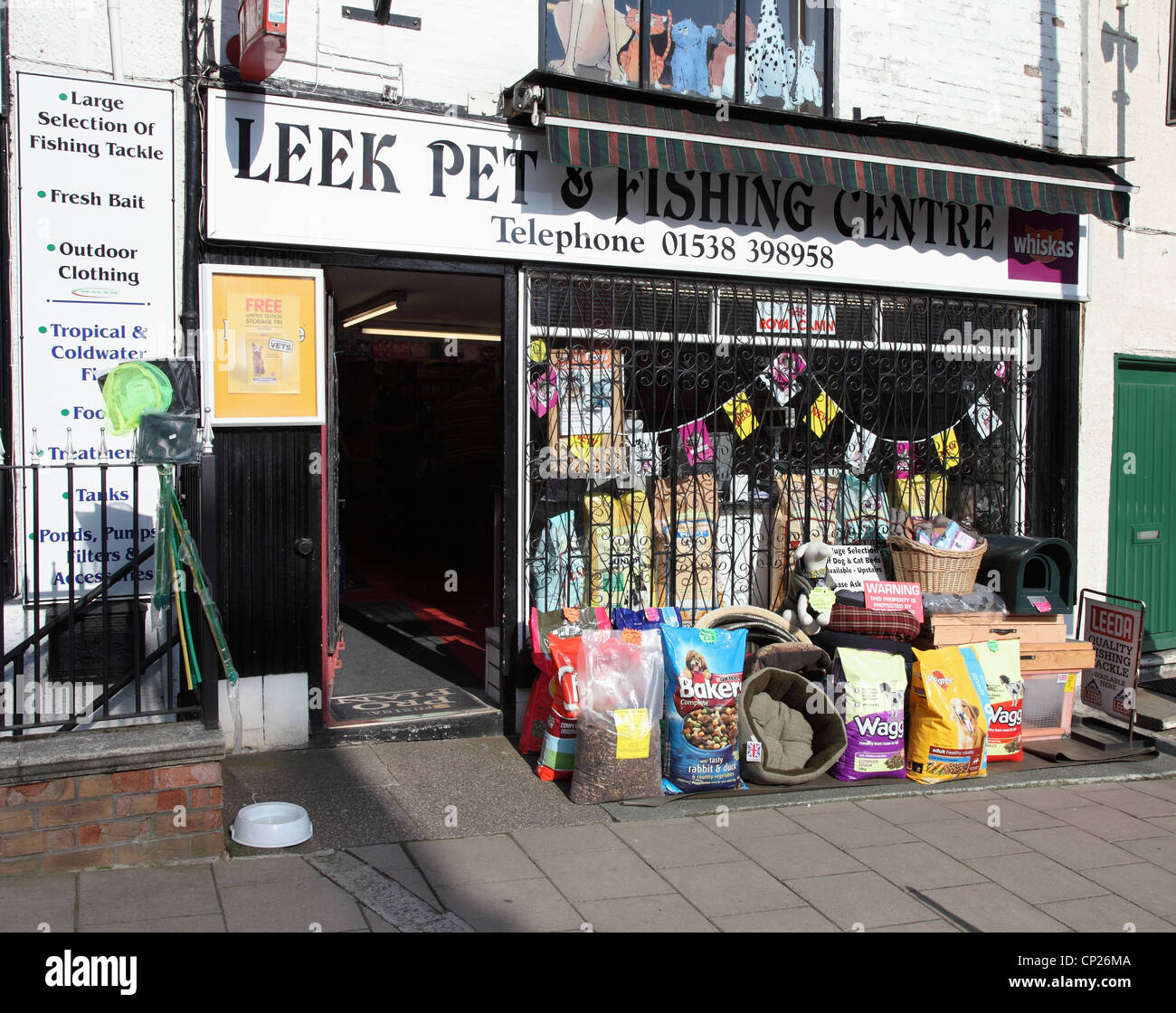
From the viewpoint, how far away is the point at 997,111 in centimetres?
765

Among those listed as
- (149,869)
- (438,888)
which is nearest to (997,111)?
(438,888)

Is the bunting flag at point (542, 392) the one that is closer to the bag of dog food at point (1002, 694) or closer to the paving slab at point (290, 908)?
the bag of dog food at point (1002, 694)

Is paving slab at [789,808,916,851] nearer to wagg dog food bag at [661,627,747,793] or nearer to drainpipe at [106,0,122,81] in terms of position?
wagg dog food bag at [661,627,747,793]

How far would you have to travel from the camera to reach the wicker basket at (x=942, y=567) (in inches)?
257

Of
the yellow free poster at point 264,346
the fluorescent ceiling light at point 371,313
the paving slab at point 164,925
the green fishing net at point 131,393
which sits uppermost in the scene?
the fluorescent ceiling light at point 371,313

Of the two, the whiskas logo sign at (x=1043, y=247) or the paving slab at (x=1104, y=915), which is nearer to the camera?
the paving slab at (x=1104, y=915)

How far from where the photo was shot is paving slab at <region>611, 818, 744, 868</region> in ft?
15.4

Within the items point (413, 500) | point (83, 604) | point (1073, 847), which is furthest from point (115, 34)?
point (413, 500)

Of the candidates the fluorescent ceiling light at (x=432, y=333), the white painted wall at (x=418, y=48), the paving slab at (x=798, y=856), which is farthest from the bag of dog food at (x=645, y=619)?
the fluorescent ceiling light at (x=432, y=333)

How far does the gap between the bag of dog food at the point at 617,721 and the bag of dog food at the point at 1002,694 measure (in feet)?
6.51

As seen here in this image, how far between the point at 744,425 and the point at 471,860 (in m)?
3.46

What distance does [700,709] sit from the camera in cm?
535

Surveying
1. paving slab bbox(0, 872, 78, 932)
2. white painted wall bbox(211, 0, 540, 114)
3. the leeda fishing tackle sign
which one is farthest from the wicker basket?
paving slab bbox(0, 872, 78, 932)

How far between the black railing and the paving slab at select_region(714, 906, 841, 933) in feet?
8.73
